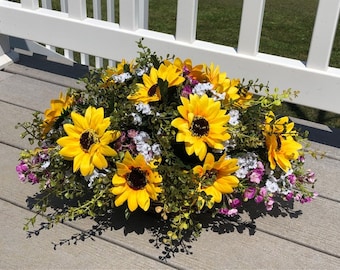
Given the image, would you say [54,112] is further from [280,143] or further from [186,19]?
[186,19]

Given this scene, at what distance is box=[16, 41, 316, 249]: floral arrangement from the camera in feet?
4.01

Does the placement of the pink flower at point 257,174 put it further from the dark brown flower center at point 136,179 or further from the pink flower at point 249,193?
the dark brown flower center at point 136,179

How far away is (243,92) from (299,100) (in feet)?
1.47

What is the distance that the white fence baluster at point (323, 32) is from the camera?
165 centimetres

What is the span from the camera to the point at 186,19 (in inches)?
73.4

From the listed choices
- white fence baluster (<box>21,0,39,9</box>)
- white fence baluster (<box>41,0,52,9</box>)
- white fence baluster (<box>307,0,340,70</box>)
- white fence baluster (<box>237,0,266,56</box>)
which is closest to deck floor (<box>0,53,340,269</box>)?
white fence baluster (<box>307,0,340,70</box>)

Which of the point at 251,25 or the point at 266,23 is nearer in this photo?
the point at 251,25

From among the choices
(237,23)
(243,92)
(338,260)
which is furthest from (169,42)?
(237,23)

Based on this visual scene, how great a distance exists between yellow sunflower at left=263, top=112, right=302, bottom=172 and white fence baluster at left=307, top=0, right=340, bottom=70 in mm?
483

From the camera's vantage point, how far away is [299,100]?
1.80 meters

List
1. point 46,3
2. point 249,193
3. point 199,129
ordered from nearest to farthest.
Answer: point 199,129
point 249,193
point 46,3

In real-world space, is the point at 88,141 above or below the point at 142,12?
above

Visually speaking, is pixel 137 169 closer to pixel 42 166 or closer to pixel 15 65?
pixel 42 166

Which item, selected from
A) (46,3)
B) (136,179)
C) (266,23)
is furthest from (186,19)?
(266,23)
